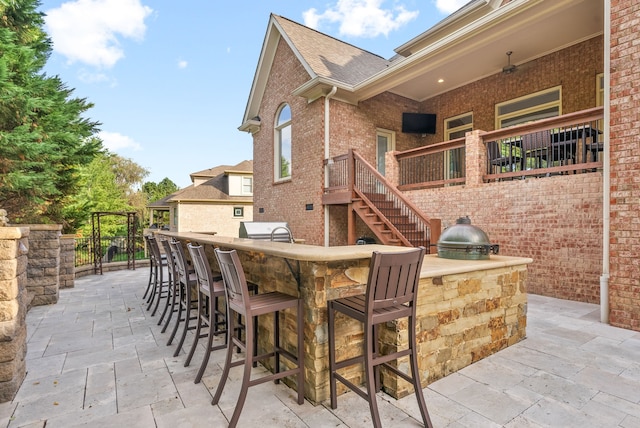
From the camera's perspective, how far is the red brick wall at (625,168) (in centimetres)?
412

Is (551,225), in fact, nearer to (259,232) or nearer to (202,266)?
(202,266)

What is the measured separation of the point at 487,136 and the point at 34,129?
10.5 meters

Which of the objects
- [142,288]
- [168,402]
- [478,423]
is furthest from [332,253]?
[142,288]

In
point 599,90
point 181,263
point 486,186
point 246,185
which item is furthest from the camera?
point 246,185

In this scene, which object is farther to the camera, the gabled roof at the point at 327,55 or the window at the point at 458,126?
the gabled roof at the point at 327,55

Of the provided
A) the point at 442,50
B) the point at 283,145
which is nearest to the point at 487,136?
the point at 442,50

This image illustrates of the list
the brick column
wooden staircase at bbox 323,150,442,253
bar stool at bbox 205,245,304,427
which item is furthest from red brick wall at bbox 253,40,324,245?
bar stool at bbox 205,245,304,427

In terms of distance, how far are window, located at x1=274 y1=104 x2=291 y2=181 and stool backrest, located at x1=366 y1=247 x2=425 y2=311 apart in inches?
358

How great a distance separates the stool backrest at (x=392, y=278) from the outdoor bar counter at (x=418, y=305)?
8.1 inches

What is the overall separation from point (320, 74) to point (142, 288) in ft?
23.3

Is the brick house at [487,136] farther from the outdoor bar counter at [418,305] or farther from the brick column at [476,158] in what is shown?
the outdoor bar counter at [418,305]

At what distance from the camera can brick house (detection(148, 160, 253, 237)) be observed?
66.8 ft

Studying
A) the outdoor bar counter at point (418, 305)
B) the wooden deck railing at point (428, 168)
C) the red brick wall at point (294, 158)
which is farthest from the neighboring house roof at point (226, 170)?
the outdoor bar counter at point (418, 305)

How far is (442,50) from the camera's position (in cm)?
691
